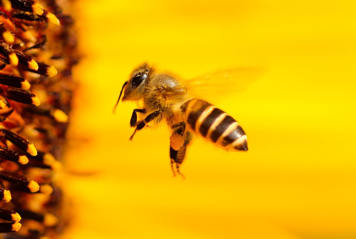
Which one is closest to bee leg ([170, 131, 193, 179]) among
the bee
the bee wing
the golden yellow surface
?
the bee

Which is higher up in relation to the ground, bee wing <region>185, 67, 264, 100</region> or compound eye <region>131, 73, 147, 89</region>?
bee wing <region>185, 67, 264, 100</region>

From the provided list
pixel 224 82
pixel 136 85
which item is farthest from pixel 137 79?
pixel 224 82

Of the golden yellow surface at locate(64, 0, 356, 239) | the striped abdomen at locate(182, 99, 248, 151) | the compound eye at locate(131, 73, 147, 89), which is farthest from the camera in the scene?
the golden yellow surface at locate(64, 0, 356, 239)

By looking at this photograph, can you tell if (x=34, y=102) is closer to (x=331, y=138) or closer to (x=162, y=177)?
(x=162, y=177)

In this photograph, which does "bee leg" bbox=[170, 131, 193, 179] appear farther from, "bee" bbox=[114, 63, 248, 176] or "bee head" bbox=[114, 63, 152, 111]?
"bee head" bbox=[114, 63, 152, 111]

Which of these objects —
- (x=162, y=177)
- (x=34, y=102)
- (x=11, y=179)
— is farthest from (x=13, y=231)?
(x=162, y=177)

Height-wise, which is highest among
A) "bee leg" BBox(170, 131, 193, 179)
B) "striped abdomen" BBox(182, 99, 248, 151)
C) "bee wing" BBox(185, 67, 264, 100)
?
"bee wing" BBox(185, 67, 264, 100)

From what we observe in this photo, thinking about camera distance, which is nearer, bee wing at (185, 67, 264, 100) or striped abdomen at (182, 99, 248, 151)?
striped abdomen at (182, 99, 248, 151)
